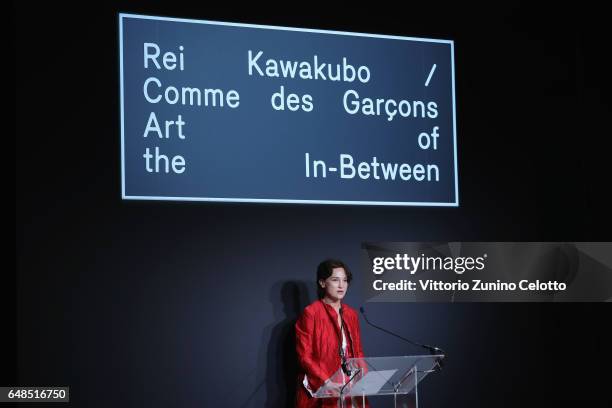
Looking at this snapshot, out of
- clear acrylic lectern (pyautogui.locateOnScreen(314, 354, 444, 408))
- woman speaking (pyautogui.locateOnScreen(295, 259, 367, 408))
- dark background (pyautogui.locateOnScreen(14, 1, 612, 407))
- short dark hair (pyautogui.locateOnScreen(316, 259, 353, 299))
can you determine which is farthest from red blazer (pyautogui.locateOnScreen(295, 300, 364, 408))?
clear acrylic lectern (pyautogui.locateOnScreen(314, 354, 444, 408))

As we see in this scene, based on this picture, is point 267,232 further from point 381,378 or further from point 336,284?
point 381,378

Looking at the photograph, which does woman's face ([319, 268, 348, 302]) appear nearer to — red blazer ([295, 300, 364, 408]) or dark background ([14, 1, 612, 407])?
red blazer ([295, 300, 364, 408])

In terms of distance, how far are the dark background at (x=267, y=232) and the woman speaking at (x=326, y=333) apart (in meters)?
0.30

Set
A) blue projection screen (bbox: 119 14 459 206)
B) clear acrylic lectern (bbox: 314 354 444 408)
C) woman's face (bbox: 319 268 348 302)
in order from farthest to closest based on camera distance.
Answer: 1. blue projection screen (bbox: 119 14 459 206)
2. woman's face (bbox: 319 268 348 302)
3. clear acrylic lectern (bbox: 314 354 444 408)

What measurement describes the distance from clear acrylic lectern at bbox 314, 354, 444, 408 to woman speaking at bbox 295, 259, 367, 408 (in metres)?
0.73

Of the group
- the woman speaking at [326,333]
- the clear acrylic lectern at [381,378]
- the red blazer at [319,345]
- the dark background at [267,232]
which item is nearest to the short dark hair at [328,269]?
the woman speaking at [326,333]

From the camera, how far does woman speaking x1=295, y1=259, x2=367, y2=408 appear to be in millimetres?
4801

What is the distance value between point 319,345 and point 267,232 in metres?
0.80

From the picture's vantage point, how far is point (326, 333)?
16.1 ft

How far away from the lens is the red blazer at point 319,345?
477 cm

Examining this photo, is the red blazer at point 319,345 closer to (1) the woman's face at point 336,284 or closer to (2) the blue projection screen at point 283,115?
(1) the woman's face at point 336,284

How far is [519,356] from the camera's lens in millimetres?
5641

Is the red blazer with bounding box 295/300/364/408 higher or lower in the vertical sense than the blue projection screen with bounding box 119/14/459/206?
lower

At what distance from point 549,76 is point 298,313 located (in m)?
2.53
